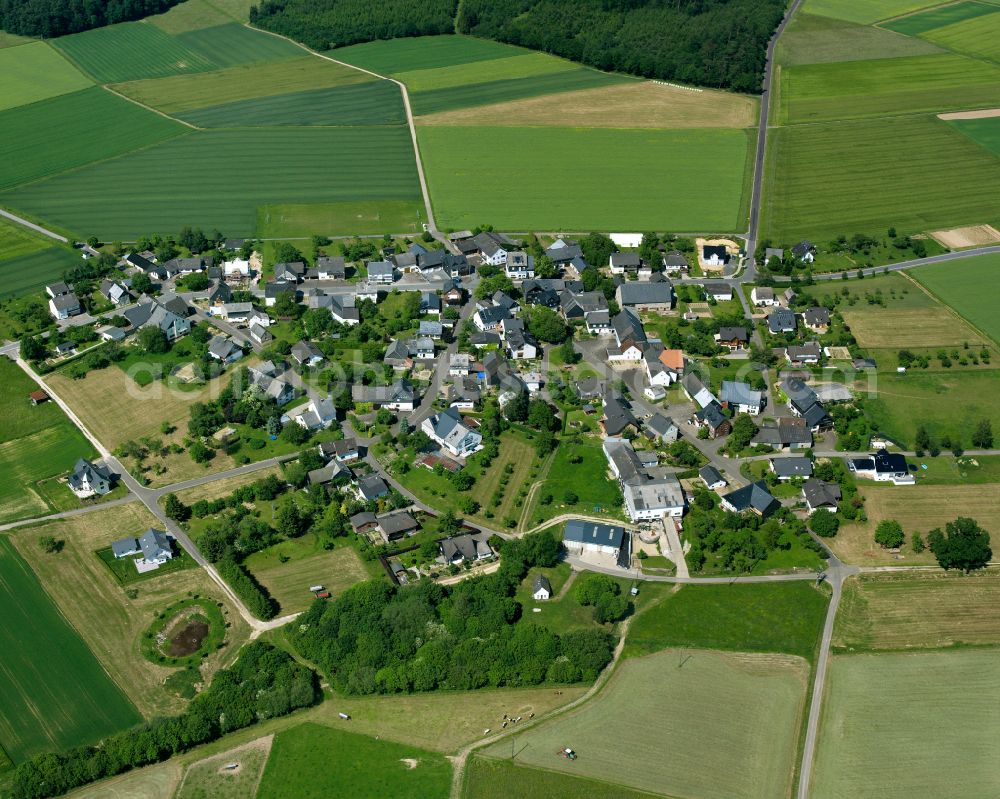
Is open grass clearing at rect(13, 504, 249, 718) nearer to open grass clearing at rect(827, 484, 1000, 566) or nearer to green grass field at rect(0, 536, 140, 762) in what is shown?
green grass field at rect(0, 536, 140, 762)

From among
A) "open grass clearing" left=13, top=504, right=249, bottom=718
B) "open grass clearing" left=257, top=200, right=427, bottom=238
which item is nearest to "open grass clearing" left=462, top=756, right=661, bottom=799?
"open grass clearing" left=13, top=504, right=249, bottom=718

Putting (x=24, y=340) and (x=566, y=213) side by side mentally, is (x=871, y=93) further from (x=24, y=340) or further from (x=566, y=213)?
(x=24, y=340)

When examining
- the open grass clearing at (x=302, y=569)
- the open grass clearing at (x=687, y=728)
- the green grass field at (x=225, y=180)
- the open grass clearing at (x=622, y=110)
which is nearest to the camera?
the open grass clearing at (x=687, y=728)

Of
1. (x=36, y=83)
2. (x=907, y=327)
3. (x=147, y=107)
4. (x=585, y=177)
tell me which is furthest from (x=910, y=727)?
(x=36, y=83)

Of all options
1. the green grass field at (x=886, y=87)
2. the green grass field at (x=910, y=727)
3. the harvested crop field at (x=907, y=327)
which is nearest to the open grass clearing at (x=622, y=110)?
the green grass field at (x=886, y=87)

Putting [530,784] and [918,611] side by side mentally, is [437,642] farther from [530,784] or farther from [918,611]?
[918,611]

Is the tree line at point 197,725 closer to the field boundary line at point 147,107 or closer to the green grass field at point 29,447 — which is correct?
the green grass field at point 29,447
